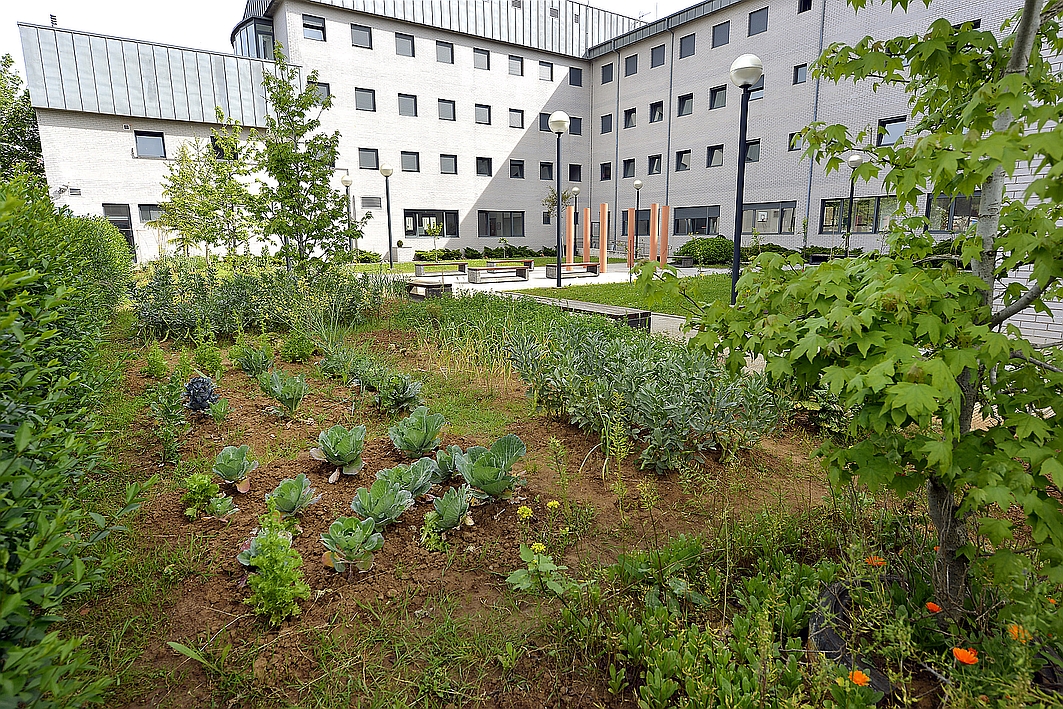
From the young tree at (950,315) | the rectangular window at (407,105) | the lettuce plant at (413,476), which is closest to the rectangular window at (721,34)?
the rectangular window at (407,105)

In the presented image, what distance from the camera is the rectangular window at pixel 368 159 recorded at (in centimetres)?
3191

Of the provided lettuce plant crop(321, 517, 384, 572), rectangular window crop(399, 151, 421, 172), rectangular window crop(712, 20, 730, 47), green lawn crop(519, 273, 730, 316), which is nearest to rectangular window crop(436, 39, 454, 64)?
rectangular window crop(399, 151, 421, 172)

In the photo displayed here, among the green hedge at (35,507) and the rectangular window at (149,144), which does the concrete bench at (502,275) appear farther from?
the rectangular window at (149,144)

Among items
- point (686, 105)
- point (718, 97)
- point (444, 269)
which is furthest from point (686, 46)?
point (444, 269)

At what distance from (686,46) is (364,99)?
726 inches

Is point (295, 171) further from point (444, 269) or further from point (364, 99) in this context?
point (364, 99)

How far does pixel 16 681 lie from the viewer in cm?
130

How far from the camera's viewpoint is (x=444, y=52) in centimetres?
3400

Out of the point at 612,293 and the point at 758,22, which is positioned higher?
the point at 758,22

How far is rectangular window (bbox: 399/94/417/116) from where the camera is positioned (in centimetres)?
3300

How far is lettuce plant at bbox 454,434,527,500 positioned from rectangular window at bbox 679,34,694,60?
34.6 meters

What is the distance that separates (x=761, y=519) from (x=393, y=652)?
2.11 m

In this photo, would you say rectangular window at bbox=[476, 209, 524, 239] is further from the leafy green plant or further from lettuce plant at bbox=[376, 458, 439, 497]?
lettuce plant at bbox=[376, 458, 439, 497]

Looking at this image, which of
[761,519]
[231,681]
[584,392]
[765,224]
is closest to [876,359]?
[761,519]
